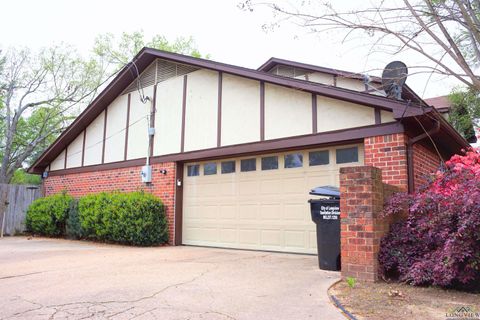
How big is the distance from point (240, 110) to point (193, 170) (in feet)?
7.14

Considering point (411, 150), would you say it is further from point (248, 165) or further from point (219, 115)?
point (219, 115)

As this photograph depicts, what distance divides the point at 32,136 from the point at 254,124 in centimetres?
2224

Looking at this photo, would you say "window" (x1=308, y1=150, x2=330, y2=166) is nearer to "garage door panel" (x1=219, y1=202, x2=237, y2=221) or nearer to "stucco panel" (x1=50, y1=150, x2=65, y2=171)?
"garage door panel" (x1=219, y1=202, x2=237, y2=221)

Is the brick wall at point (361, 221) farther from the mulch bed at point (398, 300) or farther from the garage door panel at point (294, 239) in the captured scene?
the garage door panel at point (294, 239)

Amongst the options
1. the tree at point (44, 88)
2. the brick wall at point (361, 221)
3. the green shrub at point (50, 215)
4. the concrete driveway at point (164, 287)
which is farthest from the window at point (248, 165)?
the tree at point (44, 88)

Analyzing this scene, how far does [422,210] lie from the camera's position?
193 inches

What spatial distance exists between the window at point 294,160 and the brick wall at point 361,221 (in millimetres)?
2772

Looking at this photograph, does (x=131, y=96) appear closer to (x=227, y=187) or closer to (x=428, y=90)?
(x=227, y=187)

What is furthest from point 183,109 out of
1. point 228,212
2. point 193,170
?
point 228,212

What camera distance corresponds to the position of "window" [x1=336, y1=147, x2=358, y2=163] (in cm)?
716

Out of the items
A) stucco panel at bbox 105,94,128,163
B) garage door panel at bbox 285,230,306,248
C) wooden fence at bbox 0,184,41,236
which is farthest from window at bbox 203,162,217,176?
wooden fence at bbox 0,184,41,236

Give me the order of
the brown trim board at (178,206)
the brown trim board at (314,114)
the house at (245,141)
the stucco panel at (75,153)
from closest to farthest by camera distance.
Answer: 1. the house at (245,141)
2. the brown trim board at (314,114)
3. the brown trim board at (178,206)
4. the stucco panel at (75,153)

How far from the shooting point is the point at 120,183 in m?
11.1

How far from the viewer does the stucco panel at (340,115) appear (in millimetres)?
6840
